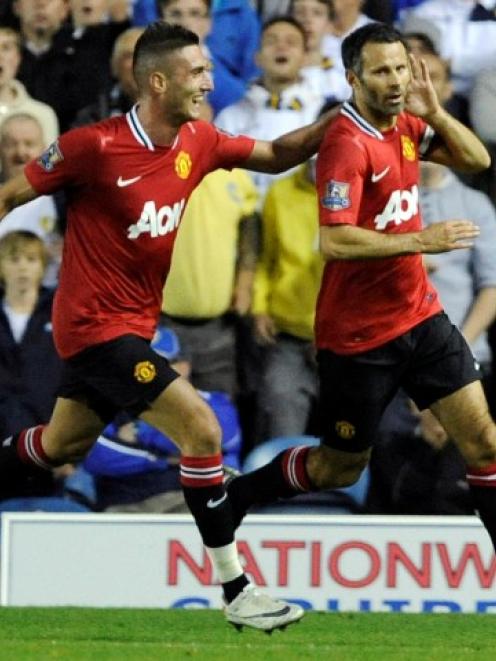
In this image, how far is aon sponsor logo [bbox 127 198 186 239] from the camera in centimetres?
793

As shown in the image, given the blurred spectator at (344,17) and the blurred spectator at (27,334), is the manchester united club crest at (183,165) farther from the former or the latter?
the blurred spectator at (344,17)

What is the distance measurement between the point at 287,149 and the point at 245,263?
8.88 ft

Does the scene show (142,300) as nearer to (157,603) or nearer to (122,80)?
(157,603)

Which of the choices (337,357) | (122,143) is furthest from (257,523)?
(122,143)

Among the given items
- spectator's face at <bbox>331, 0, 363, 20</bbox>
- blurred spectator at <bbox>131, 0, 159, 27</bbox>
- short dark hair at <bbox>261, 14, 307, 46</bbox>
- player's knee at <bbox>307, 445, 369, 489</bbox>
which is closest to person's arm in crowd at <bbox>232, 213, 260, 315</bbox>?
short dark hair at <bbox>261, 14, 307, 46</bbox>

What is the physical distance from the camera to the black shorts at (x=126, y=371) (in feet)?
25.4

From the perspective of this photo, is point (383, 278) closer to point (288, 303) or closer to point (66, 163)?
point (66, 163)

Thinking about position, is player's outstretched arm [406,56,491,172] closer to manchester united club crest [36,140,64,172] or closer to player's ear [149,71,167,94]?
player's ear [149,71,167,94]

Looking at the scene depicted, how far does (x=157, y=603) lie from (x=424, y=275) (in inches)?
119

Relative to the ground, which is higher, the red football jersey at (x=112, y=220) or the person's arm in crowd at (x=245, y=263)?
the red football jersey at (x=112, y=220)

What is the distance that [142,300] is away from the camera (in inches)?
315

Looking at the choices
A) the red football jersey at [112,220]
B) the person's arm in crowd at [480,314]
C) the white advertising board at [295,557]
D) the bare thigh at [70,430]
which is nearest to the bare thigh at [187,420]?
the red football jersey at [112,220]

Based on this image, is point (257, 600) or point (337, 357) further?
point (337, 357)

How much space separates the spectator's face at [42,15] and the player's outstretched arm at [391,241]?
448 cm
